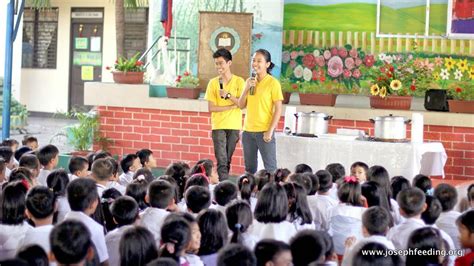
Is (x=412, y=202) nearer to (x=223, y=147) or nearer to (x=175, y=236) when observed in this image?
(x=175, y=236)

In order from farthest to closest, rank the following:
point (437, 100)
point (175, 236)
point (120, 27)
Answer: point (120, 27) → point (437, 100) → point (175, 236)

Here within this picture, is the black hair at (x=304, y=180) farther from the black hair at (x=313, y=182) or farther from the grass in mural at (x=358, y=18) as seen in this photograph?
the grass in mural at (x=358, y=18)

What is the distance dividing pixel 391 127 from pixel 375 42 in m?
2.70

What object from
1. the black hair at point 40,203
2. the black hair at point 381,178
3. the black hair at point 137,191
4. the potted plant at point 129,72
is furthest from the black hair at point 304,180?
the potted plant at point 129,72

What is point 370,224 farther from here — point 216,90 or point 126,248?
point 216,90

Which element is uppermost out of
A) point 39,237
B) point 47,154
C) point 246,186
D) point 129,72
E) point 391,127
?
point 129,72

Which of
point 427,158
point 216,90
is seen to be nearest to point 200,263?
point 216,90

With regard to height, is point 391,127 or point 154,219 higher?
point 391,127

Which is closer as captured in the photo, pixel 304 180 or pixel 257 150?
pixel 304 180

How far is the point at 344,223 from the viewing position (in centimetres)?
593

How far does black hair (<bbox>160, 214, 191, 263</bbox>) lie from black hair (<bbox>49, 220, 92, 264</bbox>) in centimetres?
49

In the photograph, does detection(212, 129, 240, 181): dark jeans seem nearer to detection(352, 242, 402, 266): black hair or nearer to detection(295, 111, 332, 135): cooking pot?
detection(295, 111, 332, 135): cooking pot

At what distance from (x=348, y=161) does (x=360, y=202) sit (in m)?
3.39

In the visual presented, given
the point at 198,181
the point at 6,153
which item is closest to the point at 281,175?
the point at 198,181
